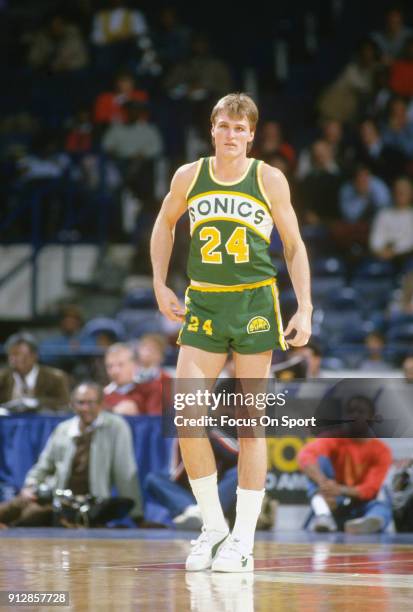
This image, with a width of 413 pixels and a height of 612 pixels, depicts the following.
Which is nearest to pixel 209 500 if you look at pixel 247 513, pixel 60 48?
pixel 247 513

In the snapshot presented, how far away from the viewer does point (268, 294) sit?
6020 mm

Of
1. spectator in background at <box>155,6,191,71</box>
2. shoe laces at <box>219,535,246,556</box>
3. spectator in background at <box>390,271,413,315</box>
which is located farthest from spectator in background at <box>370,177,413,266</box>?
shoe laces at <box>219,535,246,556</box>

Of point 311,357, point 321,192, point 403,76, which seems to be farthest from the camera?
point 403,76

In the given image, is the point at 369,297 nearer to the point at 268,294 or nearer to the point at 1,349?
the point at 1,349

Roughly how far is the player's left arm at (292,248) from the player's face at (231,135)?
172 millimetres

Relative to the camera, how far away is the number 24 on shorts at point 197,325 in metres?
5.94

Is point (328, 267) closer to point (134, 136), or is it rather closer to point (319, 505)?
point (134, 136)

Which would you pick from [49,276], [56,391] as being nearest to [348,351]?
[56,391]

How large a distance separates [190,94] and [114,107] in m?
0.94

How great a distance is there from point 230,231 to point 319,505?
11.9ft

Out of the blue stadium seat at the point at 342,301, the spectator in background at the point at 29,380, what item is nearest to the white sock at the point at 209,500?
the spectator in background at the point at 29,380

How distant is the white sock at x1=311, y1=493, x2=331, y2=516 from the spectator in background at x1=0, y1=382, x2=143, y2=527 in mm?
1301

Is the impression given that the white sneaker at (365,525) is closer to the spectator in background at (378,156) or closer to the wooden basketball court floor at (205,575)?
the wooden basketball court floor at (205,575)

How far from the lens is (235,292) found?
5945mm
